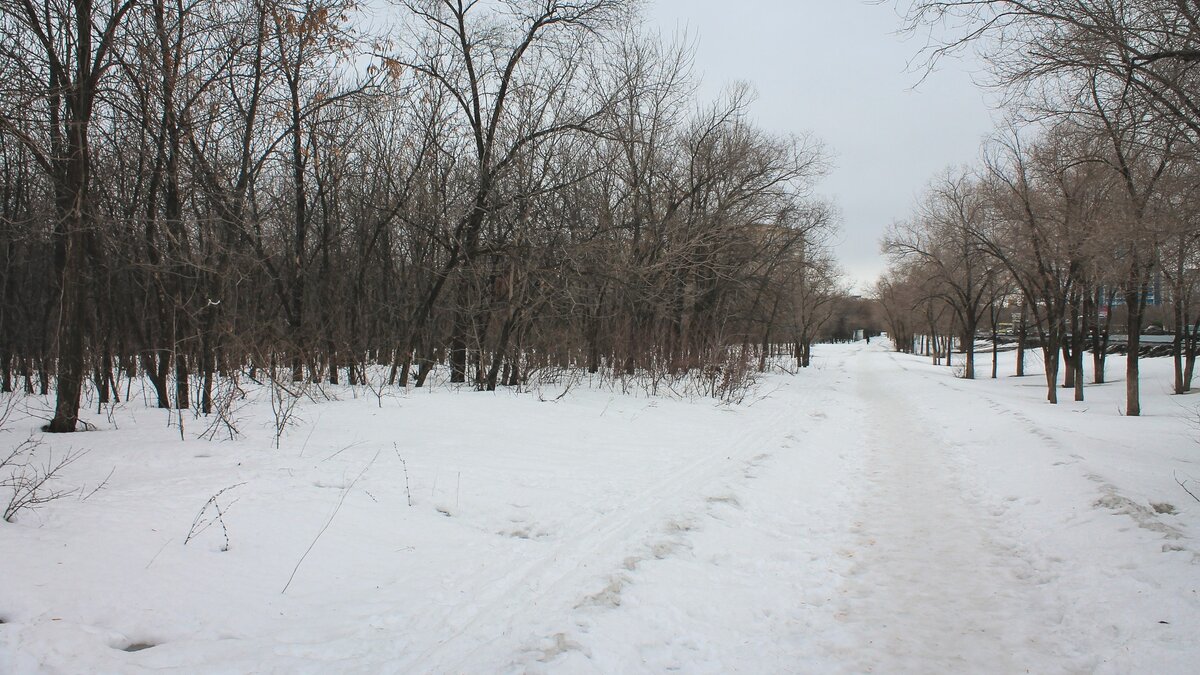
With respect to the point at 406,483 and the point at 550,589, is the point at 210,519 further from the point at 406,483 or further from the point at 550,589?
the point at 550,589

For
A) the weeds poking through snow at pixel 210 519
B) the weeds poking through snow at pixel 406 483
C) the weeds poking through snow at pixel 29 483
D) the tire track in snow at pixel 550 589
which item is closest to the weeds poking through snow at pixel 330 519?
the weeds poking through snow at pixel 406 483

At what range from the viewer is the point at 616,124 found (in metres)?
15.3

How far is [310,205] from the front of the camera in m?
19.4

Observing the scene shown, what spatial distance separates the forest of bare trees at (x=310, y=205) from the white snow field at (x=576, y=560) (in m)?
2.69

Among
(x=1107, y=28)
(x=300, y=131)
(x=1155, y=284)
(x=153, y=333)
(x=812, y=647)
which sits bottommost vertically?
(x=812, y=647)

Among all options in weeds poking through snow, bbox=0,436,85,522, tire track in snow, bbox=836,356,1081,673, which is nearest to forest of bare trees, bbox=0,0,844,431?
weeds poking through snow, bbox=0,436,85,522

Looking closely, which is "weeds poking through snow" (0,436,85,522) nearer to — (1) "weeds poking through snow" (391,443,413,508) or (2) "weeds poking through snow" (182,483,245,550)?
(2) "weeds poking through snow" (182,483,245,550)

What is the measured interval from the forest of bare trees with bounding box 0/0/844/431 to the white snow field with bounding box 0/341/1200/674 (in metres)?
2.69

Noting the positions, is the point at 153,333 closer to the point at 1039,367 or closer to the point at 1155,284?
the point at 1155,284

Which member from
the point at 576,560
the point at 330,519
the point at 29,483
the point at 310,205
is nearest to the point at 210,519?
the point at 330,519

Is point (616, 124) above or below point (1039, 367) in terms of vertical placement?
above

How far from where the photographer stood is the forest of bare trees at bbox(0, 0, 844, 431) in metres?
7.87

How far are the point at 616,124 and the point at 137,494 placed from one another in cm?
1299

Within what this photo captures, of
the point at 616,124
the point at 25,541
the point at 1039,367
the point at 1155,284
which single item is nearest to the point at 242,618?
the point at 25,541
